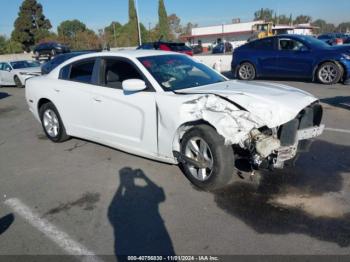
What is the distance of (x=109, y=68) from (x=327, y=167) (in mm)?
3331

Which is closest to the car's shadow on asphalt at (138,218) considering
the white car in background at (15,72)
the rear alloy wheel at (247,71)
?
the rear alloy wheel at (247,71)

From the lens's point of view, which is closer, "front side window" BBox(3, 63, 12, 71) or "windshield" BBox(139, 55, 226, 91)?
"windshield" BBox(139, 55, 226, 91)

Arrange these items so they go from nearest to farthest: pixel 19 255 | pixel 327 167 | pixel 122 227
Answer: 1. pixel 19 255
2. pixel 122 227
3. pixel 327 167

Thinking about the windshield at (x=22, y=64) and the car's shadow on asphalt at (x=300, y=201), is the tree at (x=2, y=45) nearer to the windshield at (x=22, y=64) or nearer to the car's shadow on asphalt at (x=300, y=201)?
the windshield at (x=22, y=64)

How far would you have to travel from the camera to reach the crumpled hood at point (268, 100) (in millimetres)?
3518

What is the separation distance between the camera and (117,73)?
487 cm

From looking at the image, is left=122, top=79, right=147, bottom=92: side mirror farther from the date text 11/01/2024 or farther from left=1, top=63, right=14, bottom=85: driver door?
left=1, top=63, right=14, bottom=85: driver door

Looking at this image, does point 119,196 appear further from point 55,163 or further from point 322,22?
point 322,22

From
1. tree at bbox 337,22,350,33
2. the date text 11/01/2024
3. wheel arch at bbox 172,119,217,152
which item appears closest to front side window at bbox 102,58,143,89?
wheel arch at bbox 172,119,217,152

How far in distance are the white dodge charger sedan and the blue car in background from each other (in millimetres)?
6931

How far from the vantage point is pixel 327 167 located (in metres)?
4.46

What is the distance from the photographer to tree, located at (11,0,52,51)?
2395 inches

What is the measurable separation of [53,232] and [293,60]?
33.0 feet

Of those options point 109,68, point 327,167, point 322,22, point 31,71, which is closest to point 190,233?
point 327,167
